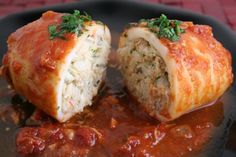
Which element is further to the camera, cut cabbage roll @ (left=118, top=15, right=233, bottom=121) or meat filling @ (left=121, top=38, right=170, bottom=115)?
meat filling @ (left=121, top=38, right=170, bottom=115)

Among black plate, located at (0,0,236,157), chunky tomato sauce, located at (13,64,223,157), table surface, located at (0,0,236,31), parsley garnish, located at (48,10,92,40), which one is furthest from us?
table surface, located at (0,0,236,31)

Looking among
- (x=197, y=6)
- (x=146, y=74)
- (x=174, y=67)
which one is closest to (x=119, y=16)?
(x=197, y=6)

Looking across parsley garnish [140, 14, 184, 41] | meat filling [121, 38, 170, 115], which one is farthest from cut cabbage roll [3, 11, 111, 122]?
parsley garnish [140, 14, 184, 41]

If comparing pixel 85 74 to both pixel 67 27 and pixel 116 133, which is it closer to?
pixel 67 27

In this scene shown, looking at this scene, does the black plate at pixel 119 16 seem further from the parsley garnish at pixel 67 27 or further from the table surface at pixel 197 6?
the parsley garnish at pixel 67 27

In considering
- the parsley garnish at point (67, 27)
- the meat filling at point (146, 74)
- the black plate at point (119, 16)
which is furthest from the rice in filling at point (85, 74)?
the black plate at point (119, 16)

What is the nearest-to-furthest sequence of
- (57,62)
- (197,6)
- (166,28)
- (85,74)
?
1. (57,62)
2. (166,28)
3. (85,74)
4. (197,6)


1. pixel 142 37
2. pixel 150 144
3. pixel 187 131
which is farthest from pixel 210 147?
pixel 142 37

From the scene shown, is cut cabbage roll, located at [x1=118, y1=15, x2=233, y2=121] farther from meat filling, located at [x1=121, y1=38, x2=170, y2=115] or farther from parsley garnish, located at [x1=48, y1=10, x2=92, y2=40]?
parsley garnish, located at [x1=48, y1=10, x2=92, y2=40]

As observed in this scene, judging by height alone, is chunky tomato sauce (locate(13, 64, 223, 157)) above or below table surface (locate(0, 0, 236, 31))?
below
